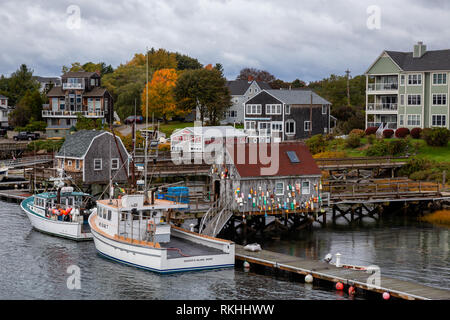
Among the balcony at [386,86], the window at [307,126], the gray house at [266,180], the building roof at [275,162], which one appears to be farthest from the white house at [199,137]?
the gray house at [266,180]

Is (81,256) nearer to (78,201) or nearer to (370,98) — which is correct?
(78,201)

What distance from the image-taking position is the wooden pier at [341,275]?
30.4m

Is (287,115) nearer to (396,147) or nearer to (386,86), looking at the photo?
(386,86)

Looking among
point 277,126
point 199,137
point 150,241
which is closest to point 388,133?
point 277,126

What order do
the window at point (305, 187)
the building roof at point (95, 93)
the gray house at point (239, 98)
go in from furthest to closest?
the gray house at point (239, 98), the building roof at point (95, 93), the window at point (305, 187)

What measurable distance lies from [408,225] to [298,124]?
45.1 meters

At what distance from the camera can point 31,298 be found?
106ft

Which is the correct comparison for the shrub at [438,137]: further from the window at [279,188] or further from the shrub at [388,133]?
the window at [279,188]

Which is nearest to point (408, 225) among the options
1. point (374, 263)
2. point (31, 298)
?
point (374, 263)

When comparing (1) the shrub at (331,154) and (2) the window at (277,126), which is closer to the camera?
(1) the shrub at (331,154)

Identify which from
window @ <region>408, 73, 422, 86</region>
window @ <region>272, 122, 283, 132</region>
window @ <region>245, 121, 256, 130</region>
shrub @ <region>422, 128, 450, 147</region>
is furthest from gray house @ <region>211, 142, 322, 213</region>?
window @ <region>245, 121, 256, 130</region>

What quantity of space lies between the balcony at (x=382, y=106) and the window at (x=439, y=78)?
597 centimetres

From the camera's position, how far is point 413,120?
87125 millimetres

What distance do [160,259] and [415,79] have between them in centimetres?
6066
